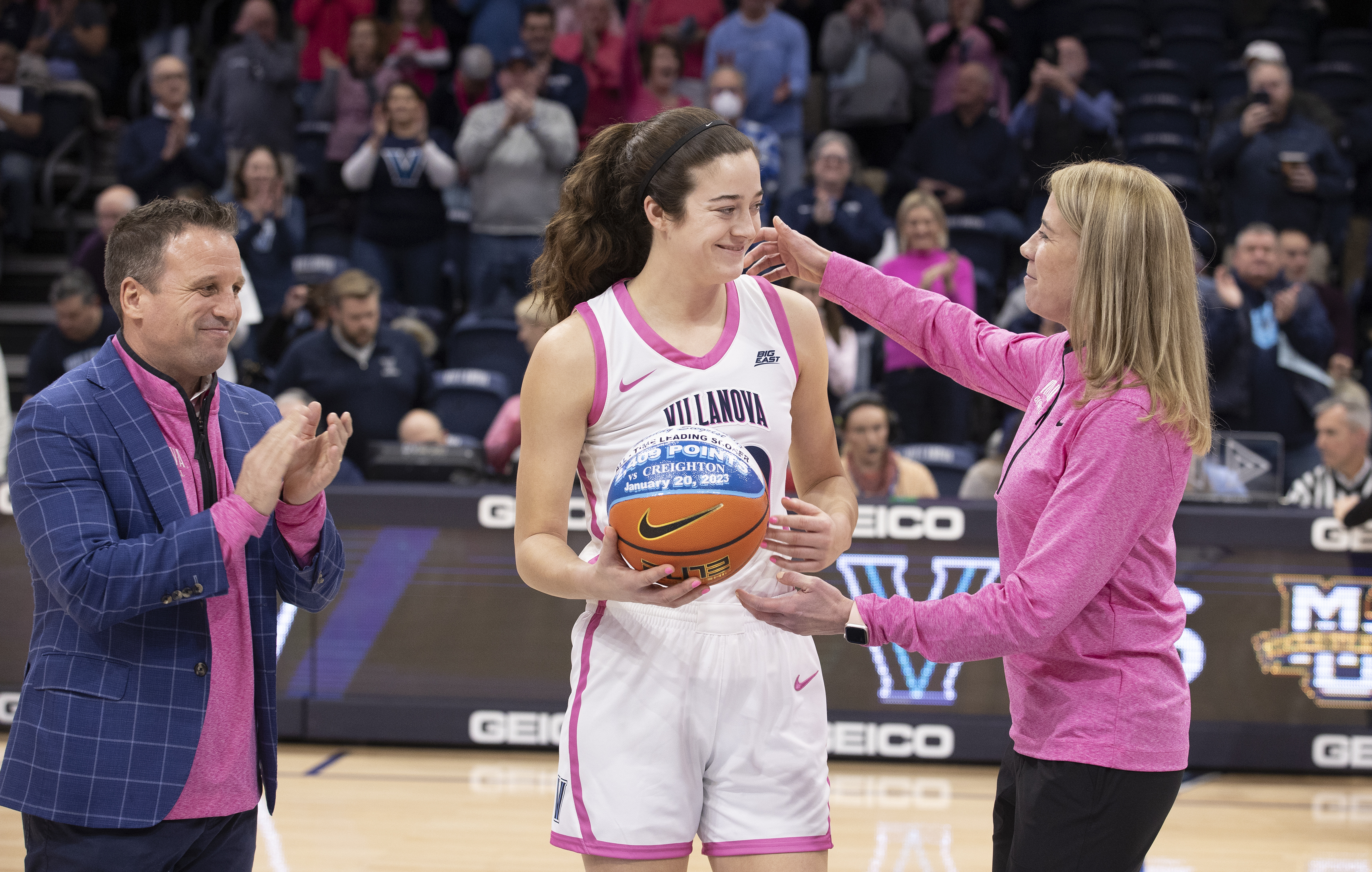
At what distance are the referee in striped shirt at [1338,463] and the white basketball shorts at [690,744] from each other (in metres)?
4.72

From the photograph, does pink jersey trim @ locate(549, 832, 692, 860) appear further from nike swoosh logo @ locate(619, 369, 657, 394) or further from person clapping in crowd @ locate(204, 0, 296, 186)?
person clapping in crowd @ locate(204, 0, 296, 186)

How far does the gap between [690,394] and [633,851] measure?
2.75ft

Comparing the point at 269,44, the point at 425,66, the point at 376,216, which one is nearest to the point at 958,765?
the point at 376,216

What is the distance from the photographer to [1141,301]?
87.8 inches

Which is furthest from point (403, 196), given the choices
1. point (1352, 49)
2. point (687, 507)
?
point (1352, 49)

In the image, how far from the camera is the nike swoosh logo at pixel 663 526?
213 cm

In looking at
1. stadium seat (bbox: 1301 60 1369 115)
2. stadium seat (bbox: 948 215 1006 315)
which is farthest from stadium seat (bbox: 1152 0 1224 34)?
stadium seat (bbox: 948 215 1006 315)

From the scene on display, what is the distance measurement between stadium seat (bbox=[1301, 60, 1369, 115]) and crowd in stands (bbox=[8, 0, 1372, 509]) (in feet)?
0.08

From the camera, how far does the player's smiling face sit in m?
2.38

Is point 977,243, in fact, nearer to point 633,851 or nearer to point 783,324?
point 783,324

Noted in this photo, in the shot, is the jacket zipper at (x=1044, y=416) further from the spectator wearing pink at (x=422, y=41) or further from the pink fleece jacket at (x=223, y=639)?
the spectator wearing pink at (x=422, y=41)

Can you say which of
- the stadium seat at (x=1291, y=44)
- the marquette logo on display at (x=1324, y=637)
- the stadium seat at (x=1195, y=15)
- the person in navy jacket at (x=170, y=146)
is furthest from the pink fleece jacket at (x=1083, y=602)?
the stadium seat at (x=1195, y=15)

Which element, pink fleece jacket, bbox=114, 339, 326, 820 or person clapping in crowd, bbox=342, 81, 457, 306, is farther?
person clapping in crowd, bbox=342, 81, 457, 306

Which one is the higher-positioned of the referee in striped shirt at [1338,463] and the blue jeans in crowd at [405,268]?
the blue jeans in crowd at [405,268]
